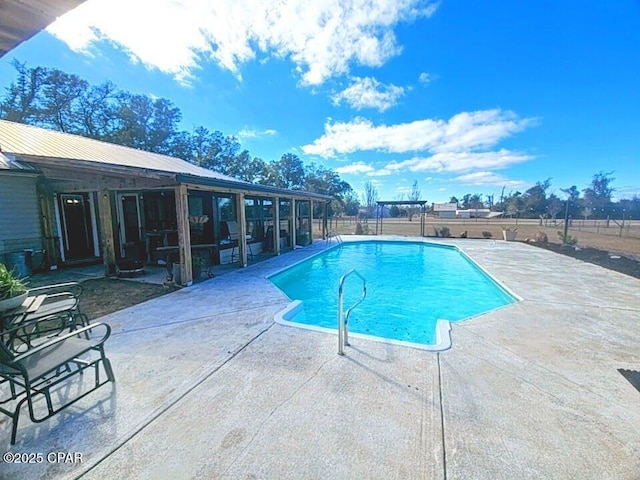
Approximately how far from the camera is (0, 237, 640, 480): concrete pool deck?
5.88ft

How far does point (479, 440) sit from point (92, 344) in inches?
133

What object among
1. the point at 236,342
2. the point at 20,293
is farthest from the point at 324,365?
the point at 20,293

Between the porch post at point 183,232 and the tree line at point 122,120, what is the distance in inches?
853

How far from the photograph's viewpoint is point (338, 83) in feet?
48.4

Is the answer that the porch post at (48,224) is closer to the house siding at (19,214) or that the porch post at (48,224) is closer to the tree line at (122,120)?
the house siding at (19,214)

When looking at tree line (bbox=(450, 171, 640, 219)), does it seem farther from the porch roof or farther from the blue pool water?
the porch roof

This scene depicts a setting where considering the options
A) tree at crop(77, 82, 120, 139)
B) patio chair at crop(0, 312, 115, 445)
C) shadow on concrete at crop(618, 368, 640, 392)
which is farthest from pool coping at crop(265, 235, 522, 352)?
tree at crop(77, 82, 120, 139)

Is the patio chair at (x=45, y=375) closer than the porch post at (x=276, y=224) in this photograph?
Yes

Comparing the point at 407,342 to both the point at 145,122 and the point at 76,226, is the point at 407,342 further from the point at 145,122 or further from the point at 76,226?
the point at 145,122

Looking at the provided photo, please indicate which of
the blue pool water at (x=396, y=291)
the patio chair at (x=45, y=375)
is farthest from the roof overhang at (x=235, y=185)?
the patio chair at (x=45, y=375)

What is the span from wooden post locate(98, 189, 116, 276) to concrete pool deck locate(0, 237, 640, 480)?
3.89 m

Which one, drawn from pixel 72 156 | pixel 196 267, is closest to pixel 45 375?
pixel 196 267

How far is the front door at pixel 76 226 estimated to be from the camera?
8.89 meters

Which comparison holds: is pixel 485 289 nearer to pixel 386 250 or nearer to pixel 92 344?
pixel 386 250
